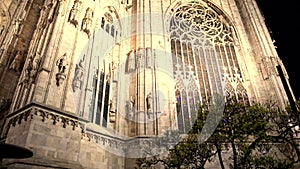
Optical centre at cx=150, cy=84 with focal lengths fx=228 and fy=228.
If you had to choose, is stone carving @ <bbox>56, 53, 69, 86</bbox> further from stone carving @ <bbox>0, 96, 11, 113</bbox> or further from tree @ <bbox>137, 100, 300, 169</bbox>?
tree @ <bbox>137, 100, 300, 169</bbox>

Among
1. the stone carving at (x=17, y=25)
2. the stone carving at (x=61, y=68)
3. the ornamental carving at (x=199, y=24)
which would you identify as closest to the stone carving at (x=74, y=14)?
the stone carving at (x=61, y=68)

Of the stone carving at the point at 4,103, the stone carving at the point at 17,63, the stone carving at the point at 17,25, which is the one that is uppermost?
the stone carving at the point at 17,25

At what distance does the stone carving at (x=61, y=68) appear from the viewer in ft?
29.6

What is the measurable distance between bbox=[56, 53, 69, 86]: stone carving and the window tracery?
25.1ft

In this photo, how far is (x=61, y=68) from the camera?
9234mm

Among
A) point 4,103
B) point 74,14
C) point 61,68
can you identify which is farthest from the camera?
point 74,14

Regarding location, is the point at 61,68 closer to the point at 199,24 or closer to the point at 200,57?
the point at 200,57

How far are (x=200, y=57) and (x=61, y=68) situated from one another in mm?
12356

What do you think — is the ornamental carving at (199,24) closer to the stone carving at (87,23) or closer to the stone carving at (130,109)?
the stone carving at (130,109)

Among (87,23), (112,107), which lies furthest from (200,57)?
(87,23)

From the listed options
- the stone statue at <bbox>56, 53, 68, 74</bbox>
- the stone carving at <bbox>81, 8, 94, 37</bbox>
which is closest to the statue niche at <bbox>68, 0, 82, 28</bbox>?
the stone carving at <bbox>81, 8, 94, 37</bbox>

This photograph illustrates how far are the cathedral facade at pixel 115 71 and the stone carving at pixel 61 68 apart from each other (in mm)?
55

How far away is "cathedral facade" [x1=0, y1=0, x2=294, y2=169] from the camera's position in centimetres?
842

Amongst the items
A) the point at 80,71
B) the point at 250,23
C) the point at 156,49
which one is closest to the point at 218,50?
the point at 250,23
